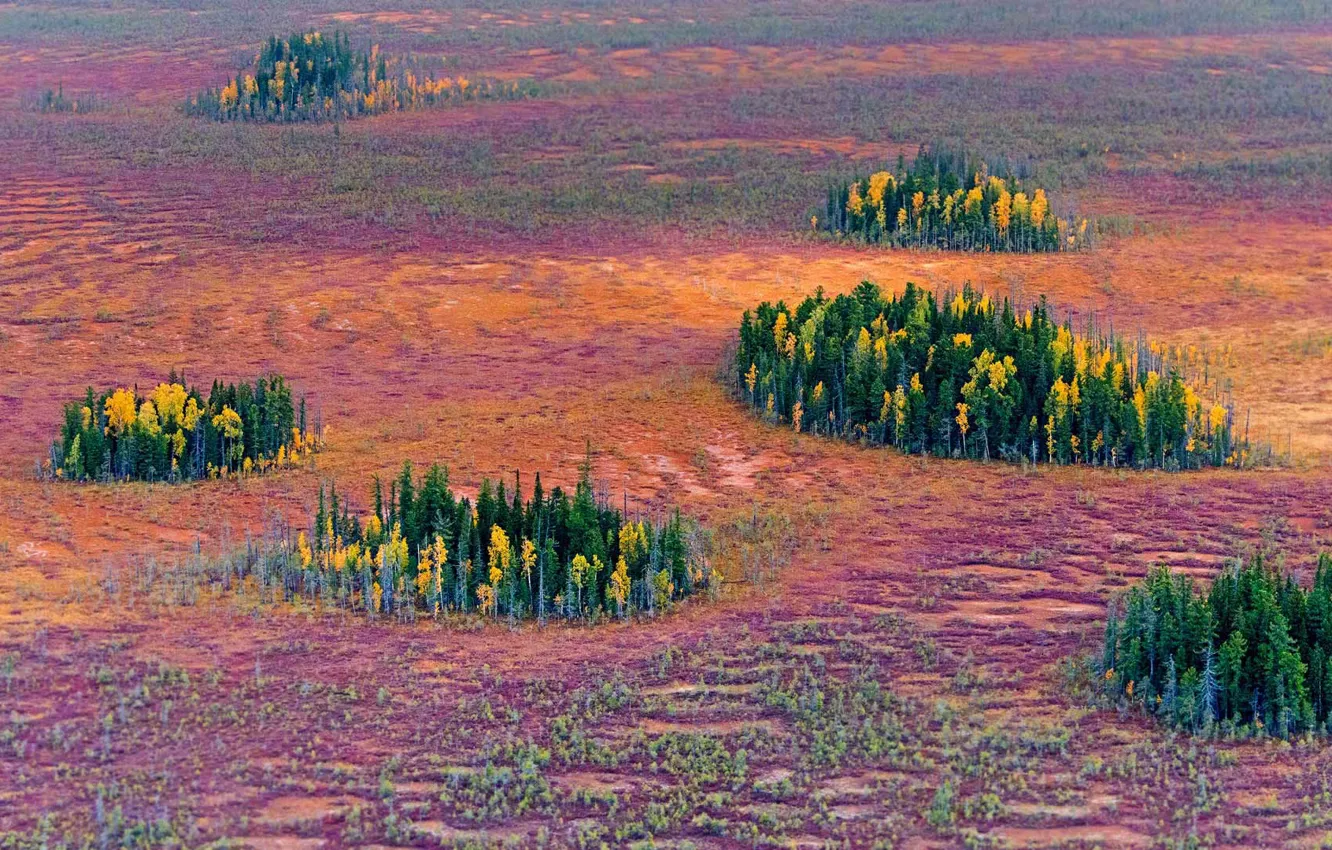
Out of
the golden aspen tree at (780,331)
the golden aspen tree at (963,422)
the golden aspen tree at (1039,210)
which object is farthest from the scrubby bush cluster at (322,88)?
the golden aspen tree at (963,422)

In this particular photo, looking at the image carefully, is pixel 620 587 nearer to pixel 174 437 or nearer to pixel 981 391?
pixel 174 437

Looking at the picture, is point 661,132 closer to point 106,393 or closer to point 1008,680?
point 106,393

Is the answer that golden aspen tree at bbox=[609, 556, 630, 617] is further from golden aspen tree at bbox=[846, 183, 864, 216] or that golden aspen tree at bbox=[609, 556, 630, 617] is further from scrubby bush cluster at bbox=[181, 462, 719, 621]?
golden aspen tree at bbox=[846, 183, 864, 216]

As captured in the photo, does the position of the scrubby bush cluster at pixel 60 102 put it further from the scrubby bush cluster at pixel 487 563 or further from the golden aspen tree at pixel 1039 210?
the scrubby bush cluster at pixel 487 563

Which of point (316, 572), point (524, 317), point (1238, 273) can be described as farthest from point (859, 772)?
point (1238, 273)

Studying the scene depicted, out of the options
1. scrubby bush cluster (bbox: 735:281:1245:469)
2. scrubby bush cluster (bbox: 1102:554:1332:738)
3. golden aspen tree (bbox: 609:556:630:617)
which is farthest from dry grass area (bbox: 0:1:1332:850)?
scrubby bush cluster (bbox: 735:281:1245:469)

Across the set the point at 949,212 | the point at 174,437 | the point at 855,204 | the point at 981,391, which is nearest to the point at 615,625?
the point at 174,437
